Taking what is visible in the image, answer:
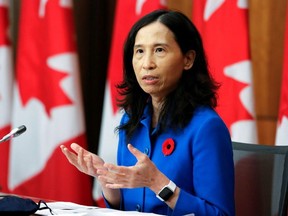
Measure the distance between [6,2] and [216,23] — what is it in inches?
59.4

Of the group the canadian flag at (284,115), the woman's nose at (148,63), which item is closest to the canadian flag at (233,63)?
the canadian flag at (284,115)

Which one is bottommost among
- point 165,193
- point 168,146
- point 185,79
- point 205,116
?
A: point 165,193

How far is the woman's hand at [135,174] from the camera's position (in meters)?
1.66

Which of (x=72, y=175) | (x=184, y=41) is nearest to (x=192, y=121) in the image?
(x=184, y=41)

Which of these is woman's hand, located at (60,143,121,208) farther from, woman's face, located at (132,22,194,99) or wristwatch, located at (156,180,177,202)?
woman's face, located at (132,22,194,99)

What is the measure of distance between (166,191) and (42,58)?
2.33 metres

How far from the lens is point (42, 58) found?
3.87 meters

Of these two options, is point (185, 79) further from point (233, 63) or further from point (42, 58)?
point (42, 58)

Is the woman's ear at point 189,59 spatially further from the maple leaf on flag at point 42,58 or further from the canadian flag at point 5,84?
the canadian flag at point 5,84

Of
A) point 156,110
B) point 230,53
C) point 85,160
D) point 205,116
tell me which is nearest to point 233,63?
point 230,53

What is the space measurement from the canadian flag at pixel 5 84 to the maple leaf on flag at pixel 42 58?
3.0 inches

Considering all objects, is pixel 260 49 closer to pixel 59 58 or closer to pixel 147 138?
pixel 59 58

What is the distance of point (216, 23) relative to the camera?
320 cm

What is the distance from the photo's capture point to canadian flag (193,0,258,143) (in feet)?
10.2
